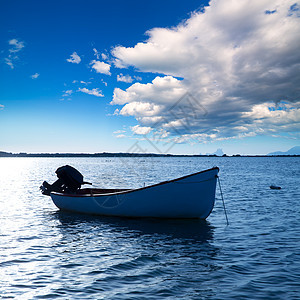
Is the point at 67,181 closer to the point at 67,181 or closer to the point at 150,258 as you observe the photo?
the point at 67,181

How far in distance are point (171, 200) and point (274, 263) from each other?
6.56 m

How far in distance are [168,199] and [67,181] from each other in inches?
335

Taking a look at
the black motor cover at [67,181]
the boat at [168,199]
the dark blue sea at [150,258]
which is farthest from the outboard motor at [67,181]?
the dark blue sea at [150,258]

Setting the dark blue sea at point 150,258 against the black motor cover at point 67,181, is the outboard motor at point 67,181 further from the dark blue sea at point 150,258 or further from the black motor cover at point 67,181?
the dark blue sea at point 150,258

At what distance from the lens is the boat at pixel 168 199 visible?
14.2 meters

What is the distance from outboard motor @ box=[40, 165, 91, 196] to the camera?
19.1 m

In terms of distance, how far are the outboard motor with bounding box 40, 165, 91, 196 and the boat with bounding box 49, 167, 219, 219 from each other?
115 inches

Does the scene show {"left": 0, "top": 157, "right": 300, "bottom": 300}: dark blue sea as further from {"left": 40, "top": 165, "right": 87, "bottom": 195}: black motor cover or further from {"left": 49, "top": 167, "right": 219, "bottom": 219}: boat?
{"left": 40, "top": 165, "right": 87, "bottom": 195}: black motor cover

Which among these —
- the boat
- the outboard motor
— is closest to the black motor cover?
the outboard motor

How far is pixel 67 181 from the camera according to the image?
19.4m

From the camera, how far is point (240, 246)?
10859mm

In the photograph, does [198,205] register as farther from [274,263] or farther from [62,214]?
[62,214]

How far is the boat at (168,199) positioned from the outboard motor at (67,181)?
9.55ft

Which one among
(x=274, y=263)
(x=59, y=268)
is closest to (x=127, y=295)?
(x=59, y=268)
